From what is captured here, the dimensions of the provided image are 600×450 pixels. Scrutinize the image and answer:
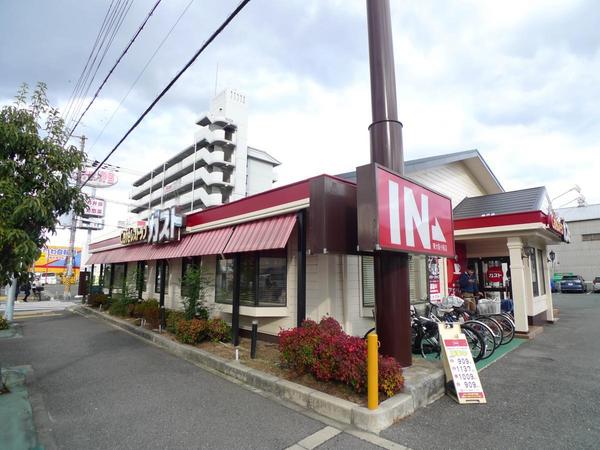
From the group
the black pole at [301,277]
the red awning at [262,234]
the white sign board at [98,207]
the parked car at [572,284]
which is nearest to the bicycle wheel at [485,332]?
the black pole at [301,277]

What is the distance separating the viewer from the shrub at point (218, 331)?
8.86 m

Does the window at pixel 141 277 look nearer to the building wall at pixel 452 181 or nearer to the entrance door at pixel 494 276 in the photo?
the building wall at pixel 452 181

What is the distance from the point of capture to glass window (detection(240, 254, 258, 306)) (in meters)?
8.96

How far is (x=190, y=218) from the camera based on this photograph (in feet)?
36.8

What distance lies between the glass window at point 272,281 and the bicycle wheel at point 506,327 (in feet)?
18.6

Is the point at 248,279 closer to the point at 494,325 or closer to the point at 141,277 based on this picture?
the point at 494,325

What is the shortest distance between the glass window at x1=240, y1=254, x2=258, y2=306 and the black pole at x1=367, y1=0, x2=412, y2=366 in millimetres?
3820

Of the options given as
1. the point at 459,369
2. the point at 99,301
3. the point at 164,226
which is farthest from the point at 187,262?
the point at 459,369

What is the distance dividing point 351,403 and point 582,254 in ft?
129

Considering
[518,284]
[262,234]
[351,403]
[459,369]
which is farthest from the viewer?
[518,284]

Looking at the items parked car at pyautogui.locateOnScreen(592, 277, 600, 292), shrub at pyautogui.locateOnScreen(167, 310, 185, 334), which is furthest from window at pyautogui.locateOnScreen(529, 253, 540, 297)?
parked car at pyautogui.locateOnScreen(592, 277, 600, 292)

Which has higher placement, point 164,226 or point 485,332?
point 164,226

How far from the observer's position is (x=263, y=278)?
8.87m

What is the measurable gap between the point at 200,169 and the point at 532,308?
52.3 meters
